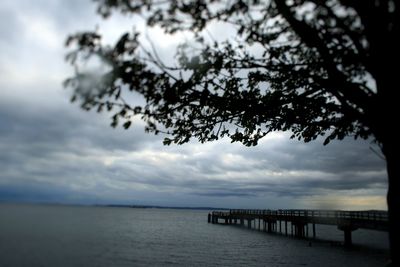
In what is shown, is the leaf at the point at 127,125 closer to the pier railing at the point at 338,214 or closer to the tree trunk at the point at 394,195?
the tree trunk at the point at 394,195

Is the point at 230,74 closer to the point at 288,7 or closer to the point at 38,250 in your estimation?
the point at 288,7

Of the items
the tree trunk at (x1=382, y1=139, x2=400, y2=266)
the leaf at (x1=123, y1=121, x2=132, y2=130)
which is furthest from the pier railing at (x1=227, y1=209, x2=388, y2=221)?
the leaf at (x1=123, y1=121, x2=132, y2=130)

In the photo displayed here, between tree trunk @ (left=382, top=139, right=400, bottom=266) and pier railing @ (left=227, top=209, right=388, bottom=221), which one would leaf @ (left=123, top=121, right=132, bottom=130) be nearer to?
tree trunk @ (left=382, top=139, right=400, bottom=266)

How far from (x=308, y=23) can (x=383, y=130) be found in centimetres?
192

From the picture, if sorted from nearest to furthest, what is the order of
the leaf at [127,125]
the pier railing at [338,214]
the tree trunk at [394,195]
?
the tree trunk at [394,195] < the leaf at [127,125] < the pier railing at [338,214]

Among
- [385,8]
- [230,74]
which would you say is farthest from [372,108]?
[230,74]

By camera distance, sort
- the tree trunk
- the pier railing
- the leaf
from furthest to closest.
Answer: the pier railing → the leaf → the tree trunk

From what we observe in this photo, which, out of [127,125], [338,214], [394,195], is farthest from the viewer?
[338,214]

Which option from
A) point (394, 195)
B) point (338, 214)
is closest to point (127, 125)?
point (394, 195)

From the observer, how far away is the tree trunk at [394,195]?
4.61 meters

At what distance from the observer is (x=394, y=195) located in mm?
4656

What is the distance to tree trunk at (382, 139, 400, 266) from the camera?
4.61 m

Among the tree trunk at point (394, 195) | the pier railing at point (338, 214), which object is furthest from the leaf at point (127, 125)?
the pier railing at point (338, 214)

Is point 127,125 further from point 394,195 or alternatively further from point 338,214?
point 338,214
